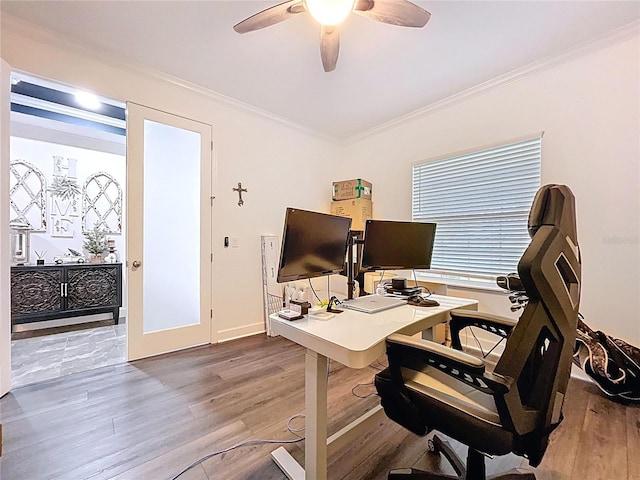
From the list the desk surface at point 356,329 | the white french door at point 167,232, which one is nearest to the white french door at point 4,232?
the white french door at point 167,232

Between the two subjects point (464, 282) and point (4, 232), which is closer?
point (4, 232)

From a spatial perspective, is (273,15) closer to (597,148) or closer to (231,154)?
(231,154)

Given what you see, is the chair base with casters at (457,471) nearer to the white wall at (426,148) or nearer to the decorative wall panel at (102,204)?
the white wall at (426,148)

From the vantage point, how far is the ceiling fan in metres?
1.62

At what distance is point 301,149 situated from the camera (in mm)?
4086

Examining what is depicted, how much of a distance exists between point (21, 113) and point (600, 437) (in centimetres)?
652

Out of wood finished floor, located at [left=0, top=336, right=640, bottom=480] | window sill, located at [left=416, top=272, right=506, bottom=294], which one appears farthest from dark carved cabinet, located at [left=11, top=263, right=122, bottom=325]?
window sill, located at [left=416, top=272, right=506, bottom=294]

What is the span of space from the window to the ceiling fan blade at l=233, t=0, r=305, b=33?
2.33 metres

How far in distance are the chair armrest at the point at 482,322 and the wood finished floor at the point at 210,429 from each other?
0.71m

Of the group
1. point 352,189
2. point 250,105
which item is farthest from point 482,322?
point 250,105

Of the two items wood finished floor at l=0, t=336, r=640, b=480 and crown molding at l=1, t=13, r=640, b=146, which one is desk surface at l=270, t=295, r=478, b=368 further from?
crown molding at l=1, t=13, r=640, b=146

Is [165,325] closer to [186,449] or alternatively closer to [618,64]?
[186,449]

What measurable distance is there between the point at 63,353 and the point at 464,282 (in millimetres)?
4402

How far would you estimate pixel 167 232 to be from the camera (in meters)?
3.00
